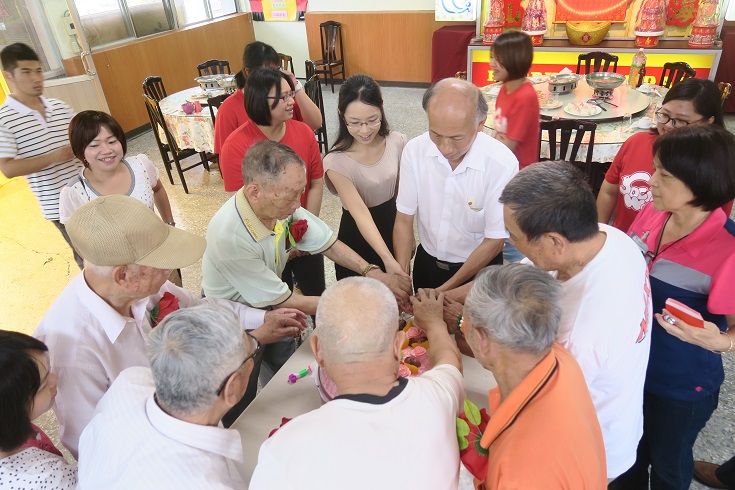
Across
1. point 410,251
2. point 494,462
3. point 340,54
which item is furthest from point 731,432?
point 340,54

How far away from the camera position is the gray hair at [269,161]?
1.59 metres

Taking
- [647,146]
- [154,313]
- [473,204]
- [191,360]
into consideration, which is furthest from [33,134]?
[647,146]

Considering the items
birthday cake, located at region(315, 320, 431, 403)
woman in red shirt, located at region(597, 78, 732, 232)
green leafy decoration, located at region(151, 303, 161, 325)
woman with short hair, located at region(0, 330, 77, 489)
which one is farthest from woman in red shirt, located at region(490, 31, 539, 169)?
woman with short hair, located at region(0, 330, 77, 489)

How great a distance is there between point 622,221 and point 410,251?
1.04 meters

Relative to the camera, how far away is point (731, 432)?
217 centimetres

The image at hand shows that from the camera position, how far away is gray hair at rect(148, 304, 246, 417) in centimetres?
104

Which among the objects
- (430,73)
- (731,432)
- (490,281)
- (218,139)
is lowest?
(731,432)

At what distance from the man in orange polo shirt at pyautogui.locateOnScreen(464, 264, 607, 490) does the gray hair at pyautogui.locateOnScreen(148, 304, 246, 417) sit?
0.59 m

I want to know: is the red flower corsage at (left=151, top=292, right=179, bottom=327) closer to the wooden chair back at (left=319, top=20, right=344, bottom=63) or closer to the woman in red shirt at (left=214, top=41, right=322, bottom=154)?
the woman in red shirt at (left=214, top=41, right=322, bottom=154)

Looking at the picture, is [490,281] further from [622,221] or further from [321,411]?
[622,221]

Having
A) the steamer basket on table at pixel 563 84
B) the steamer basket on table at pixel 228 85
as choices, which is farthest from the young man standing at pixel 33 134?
the steamer basket on table at pixel 563 84

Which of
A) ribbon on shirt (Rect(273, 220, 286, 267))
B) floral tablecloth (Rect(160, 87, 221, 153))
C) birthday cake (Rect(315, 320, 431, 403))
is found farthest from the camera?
floral tablecloth (Rect(160, 87, 221, 153))

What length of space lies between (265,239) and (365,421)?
1.01 metres

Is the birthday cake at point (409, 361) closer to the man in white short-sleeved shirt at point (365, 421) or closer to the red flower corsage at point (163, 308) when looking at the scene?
the man in white short-sleeved shirt at point (365, 421)
